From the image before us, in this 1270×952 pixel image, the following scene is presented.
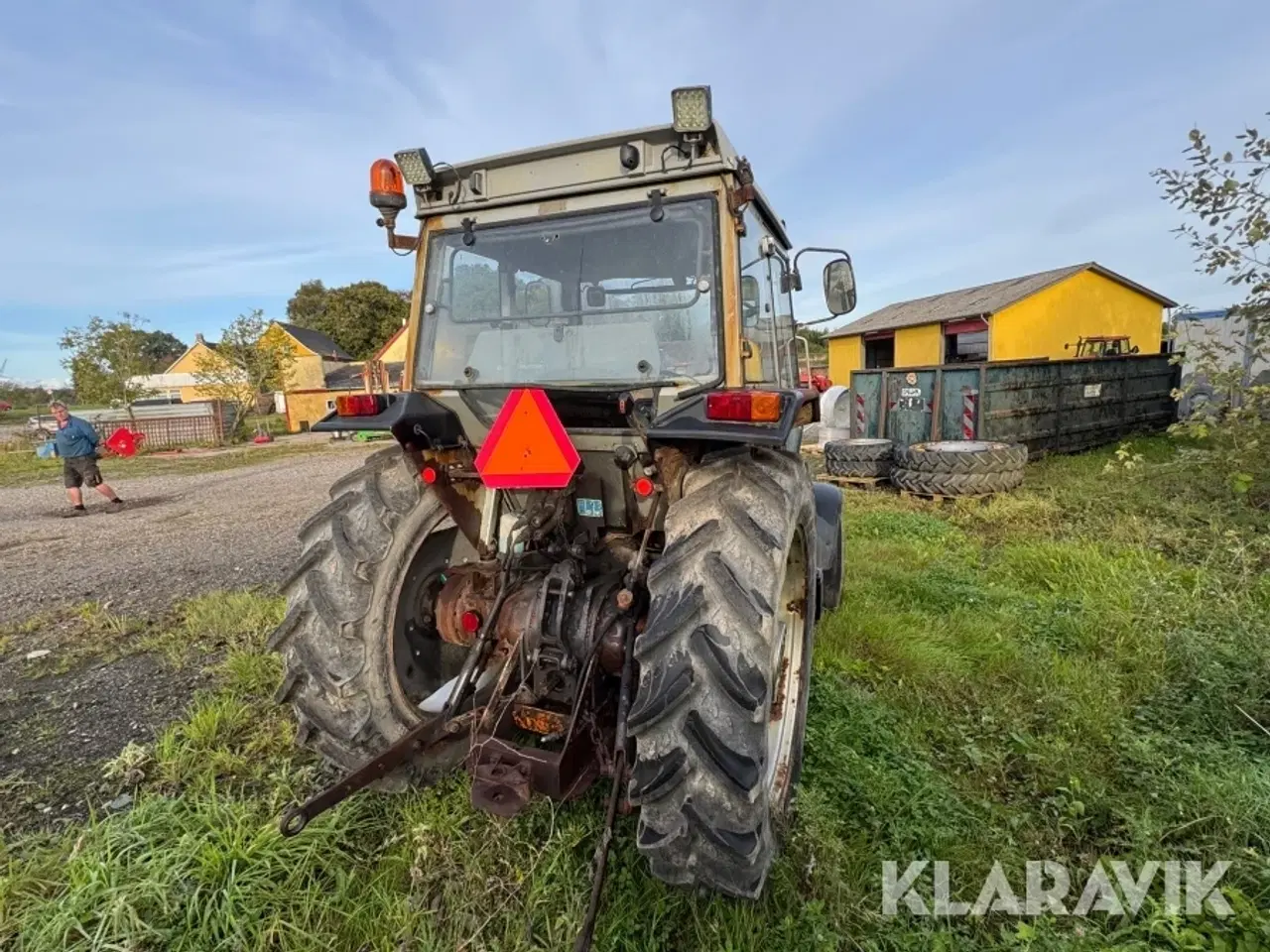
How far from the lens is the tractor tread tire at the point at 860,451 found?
8.61 meters

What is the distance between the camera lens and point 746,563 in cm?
190

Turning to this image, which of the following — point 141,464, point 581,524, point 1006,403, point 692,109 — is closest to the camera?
point 692,109

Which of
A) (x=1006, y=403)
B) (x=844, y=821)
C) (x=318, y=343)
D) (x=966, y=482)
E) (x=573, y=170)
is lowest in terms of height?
(x=844, y=821)

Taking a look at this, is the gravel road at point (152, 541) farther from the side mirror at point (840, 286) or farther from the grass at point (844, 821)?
the side mirror at point (840, 286)

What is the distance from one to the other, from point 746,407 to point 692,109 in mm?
1137

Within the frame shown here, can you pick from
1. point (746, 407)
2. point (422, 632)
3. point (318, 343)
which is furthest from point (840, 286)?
point (318, 343)

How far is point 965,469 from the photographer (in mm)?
7426

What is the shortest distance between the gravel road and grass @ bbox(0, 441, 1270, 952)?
2607 millimetres

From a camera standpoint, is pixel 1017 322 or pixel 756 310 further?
pixel 1017 322

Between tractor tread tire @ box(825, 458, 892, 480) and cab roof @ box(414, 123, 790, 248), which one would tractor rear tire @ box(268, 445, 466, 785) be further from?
tractor tread tire @ box(825, 458, 892, 480)

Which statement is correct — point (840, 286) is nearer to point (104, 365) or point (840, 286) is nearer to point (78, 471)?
point (78, 471)

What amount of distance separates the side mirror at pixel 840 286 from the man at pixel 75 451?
1134 cm

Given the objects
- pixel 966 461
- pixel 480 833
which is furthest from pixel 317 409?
pixel 480 833

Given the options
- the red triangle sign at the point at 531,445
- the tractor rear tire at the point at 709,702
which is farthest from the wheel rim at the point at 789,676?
the red triangle sign at the point at 531,445
